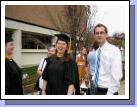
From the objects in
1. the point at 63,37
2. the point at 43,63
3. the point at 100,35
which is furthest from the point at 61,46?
the point at 100,35

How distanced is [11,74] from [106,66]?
0.74 meters

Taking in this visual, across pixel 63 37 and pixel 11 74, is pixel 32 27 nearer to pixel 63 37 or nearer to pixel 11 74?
pixel 63 37

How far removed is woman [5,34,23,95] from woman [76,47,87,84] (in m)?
0.46

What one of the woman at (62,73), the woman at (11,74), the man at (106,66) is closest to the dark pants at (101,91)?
the man at (106,66)

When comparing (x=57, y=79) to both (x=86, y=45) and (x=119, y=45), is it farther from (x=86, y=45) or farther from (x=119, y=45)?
(x=119, y=45)

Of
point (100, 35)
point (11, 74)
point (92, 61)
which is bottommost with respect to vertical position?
point (11, 74)

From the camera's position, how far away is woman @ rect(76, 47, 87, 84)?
3.32 m

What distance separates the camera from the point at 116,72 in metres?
3.31

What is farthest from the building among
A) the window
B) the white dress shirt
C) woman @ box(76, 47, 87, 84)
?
the white dress shirt

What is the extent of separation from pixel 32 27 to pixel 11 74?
0.40 m

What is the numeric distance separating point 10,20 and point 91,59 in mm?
702

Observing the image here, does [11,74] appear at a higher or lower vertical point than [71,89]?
higher

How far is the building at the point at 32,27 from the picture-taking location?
3.33 m

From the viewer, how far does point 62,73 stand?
333cm
